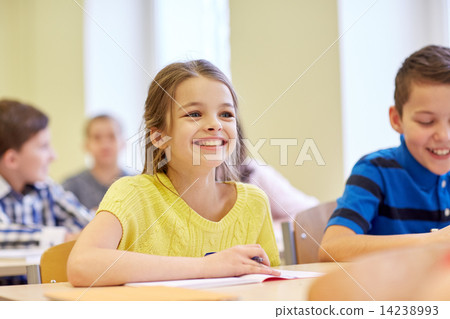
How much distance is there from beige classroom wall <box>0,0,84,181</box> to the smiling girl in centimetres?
311

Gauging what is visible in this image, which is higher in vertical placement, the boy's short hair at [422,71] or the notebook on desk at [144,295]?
the boy's short hair at [422,71]

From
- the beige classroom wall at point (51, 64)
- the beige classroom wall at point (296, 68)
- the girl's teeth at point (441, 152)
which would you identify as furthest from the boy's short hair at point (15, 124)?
the beige classroom wall at point (51, 64)

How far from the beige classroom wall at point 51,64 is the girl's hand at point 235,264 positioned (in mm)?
3377

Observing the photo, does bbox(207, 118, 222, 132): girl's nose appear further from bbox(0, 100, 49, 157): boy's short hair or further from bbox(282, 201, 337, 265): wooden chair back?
bbox(0, 100, 49, 157): boy's short hair

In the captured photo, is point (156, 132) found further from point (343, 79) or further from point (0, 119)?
point (343, 79)

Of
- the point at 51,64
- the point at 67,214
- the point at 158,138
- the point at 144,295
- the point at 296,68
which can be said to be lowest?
the point at 67,214

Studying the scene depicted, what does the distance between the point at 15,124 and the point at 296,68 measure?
933mm

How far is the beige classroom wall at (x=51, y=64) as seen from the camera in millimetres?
3934

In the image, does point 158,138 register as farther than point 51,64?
No

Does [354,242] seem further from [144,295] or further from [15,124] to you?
[15,124]

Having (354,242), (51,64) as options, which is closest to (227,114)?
(354,242)

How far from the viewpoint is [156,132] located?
0.97 meters

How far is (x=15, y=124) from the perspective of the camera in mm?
1718

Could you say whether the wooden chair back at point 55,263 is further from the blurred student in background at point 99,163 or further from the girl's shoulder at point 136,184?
the blurred student in background at point 99,163
